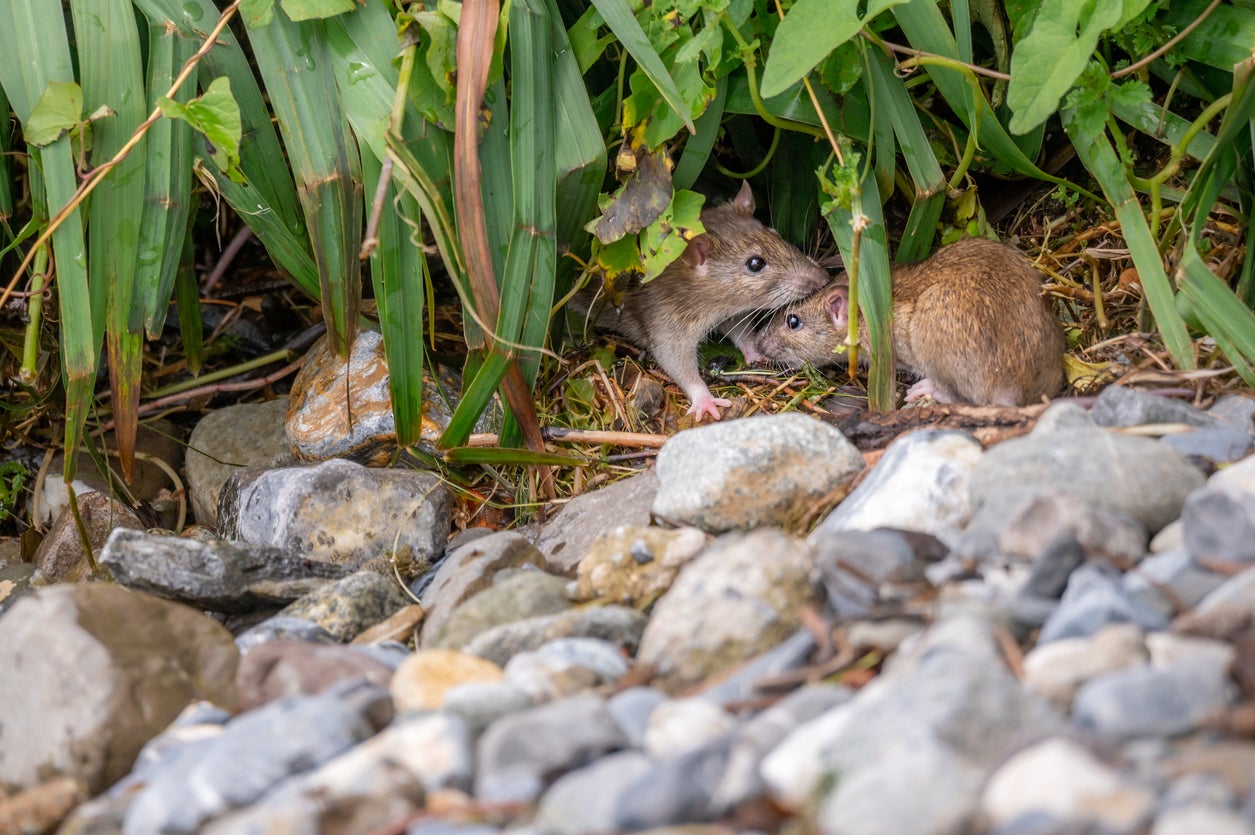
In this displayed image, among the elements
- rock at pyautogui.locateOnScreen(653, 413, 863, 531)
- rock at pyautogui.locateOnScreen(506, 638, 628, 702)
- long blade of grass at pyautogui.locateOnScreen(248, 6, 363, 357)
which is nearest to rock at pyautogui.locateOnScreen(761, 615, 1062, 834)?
rock at pyautogui.locateOnScreen(506, 638, 628, 702)

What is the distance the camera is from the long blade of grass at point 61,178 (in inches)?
130

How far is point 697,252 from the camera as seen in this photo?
493 cm

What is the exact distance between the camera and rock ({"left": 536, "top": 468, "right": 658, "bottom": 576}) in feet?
11.0

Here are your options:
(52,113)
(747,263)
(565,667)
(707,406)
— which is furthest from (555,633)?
(747,263)

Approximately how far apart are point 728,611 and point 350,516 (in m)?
1.75

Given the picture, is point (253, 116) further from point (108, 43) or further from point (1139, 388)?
point (1139, 388)

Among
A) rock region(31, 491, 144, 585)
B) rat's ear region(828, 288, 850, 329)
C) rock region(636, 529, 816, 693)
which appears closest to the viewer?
rock region(636, 529, 816, 693)

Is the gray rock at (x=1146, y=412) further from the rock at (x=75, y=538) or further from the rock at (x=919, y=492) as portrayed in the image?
the rock at (x=75, y=538)

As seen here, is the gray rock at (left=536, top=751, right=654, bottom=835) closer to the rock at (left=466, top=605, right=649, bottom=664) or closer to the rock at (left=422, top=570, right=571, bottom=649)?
the rock at (left=466, top=605, right=649, bottom=664)

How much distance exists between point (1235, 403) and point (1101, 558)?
42.0 inches

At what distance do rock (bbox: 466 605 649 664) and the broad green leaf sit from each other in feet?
4.83

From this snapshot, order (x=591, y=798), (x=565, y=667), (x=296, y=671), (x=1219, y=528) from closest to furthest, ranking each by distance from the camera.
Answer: (x=591, y=798) < (x=1219, y=528) < (x=565, y=667) < (x=296, y=671)

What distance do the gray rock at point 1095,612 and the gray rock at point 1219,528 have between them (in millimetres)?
201

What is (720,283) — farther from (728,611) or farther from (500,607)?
(728,611)
